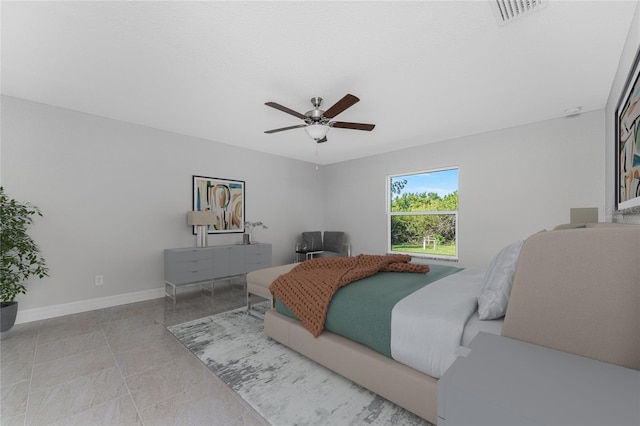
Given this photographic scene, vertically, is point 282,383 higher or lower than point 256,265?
lower

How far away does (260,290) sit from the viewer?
2852mm

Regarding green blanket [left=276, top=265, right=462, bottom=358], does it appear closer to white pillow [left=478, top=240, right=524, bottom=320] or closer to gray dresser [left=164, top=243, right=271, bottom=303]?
white pillow [left=478, top=240, right=524, bottom=320]

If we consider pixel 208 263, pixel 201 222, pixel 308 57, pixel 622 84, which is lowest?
pixel 208 263

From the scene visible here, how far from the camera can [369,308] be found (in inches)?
66.8

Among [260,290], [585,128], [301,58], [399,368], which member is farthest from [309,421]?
[585,128]

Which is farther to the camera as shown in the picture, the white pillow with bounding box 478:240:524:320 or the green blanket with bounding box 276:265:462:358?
the green blanket with bounding box 276:265:462:358

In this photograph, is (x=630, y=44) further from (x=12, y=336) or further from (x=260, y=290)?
(x=12, y=336)

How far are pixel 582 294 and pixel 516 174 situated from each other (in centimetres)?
343

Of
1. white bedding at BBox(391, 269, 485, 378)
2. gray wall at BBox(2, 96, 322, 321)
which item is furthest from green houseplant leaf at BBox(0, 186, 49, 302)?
white bedding at BBox(391, 269, 485, 378)

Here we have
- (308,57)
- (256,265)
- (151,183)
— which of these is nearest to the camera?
(308,57)

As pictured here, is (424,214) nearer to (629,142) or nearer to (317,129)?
(317,129)

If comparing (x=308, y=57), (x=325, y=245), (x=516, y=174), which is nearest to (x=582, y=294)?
(x=308, y=57)

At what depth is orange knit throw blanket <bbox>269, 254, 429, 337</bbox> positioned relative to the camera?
1953 mm

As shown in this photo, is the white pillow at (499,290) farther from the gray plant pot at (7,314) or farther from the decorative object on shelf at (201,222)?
the gray plant pot at (7,314)
